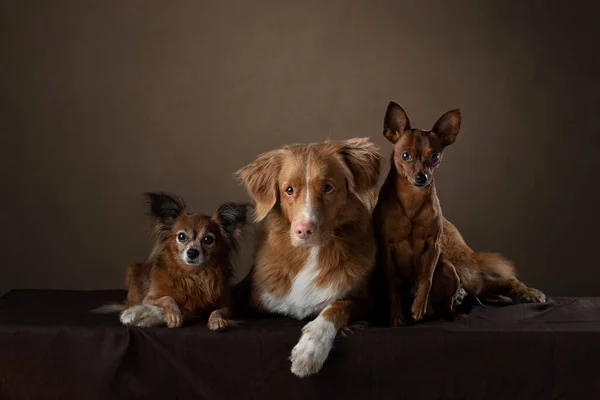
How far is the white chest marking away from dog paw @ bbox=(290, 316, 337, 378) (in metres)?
0.19

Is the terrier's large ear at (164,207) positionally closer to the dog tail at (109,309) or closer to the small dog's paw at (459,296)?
the dog tail at (109,309)

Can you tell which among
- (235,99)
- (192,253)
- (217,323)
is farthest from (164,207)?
(235,99)

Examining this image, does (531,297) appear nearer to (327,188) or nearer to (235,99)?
(327,188)

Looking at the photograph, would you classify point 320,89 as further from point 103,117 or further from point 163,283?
point 163,283

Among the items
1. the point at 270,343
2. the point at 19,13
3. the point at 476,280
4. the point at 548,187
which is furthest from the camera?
the point at 548,187

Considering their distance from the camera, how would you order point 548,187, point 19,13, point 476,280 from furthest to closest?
point 548,187 → point 19,13 → point 476,280

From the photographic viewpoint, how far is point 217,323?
3.08 m

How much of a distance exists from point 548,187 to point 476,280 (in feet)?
6.04

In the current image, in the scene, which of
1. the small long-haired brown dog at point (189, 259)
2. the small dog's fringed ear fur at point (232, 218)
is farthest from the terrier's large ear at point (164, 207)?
the small dog's fringed ear fur at point (232, 218)

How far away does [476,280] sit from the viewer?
3.58 meters

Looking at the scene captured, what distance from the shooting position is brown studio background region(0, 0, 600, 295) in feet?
16.1

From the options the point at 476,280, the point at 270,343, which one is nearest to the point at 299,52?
the point at 476,280

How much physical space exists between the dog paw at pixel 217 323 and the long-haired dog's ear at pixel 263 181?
42 cm

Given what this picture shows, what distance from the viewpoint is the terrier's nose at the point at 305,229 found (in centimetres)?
297
